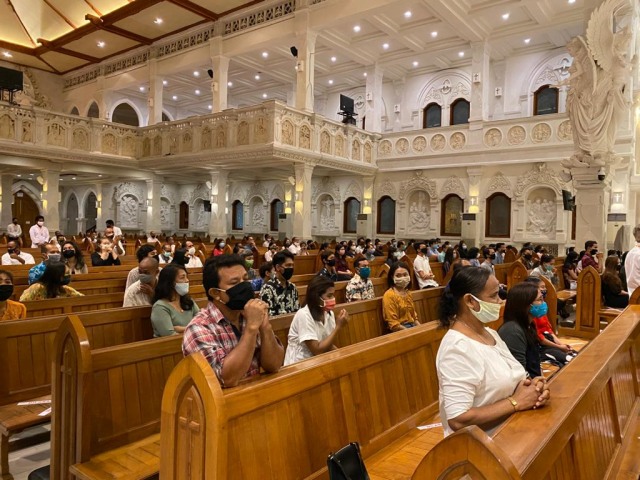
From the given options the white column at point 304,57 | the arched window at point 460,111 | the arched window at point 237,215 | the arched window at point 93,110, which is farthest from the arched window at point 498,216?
the arched window at point 93,110

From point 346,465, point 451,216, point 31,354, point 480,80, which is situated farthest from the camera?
point 451,216

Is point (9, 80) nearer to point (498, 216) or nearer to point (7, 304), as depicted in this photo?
point (7, 304)

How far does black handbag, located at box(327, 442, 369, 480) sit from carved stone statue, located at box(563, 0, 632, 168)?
1122 cm

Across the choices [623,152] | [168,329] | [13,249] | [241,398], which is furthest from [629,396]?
[623,152]

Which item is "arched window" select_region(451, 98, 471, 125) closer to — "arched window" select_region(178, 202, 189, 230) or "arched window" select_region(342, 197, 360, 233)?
"arched window" select_region(342, 197, 360, 233)

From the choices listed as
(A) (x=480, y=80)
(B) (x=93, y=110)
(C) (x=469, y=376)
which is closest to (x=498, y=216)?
(A) (x=480, y=80)

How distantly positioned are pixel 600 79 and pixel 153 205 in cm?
1729

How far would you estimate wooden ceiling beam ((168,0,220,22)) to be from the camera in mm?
16258

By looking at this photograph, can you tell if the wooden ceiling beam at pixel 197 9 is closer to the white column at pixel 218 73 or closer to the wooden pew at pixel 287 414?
the white column at pixel 218 73

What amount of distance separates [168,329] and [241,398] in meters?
2.13

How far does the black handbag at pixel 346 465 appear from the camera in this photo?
5.38 feet

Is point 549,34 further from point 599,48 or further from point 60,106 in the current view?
point 60,106

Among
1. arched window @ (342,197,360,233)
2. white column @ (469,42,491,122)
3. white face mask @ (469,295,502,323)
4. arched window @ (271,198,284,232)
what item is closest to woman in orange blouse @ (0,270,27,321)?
white face mask @ (469,295,502,323)

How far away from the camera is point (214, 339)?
2277 millimetres
